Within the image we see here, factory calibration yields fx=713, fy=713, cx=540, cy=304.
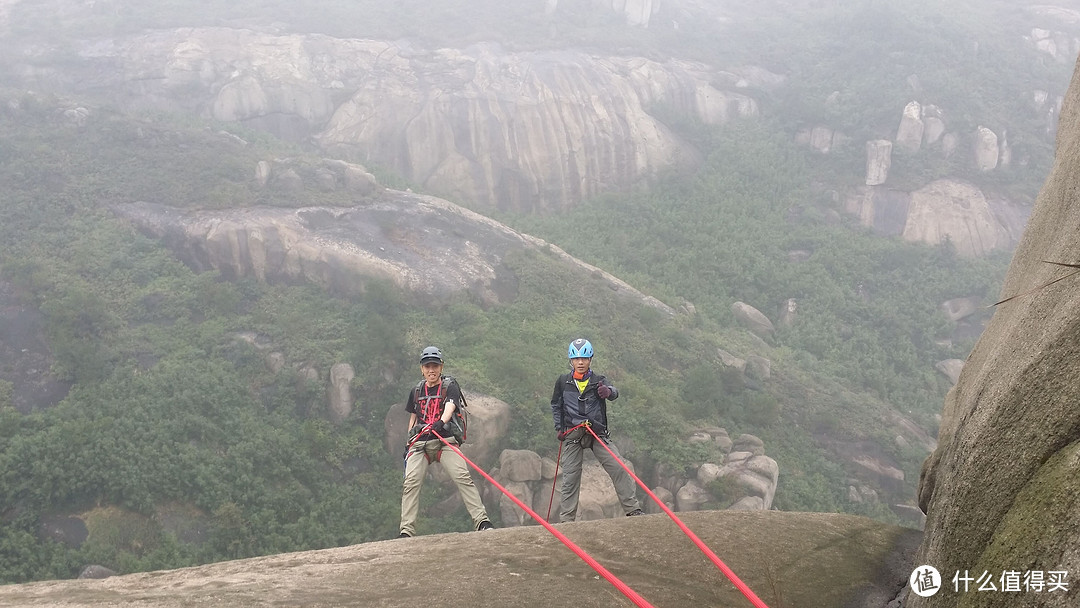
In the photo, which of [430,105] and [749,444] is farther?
[430,105]

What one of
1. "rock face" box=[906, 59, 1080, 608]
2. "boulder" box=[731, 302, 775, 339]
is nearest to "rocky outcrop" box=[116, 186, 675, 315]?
"boulder" box=[731, 302, 775, 339]

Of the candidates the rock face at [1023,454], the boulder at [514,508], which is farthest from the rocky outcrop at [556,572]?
the boulder at [514,508]

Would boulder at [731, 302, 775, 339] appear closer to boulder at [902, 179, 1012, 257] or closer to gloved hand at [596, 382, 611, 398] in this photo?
boulder at [902, 179, 1012, 257]

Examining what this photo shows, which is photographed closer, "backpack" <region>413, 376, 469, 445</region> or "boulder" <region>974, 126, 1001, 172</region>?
"backpack" <region>413, 376, 469, 445</region>

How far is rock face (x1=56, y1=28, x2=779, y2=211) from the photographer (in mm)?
31953

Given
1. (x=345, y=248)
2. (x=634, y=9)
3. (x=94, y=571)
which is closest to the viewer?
(x=94, y=571)

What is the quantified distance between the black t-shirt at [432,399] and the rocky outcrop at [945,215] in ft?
89.2

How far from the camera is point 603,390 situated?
7.23 m

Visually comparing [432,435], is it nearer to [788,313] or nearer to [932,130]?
[788,313]

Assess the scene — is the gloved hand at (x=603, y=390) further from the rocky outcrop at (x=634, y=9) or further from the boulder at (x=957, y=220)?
the rocky outcrop at (x=634, y=9)

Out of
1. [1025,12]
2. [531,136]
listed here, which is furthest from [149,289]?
[1025,12]

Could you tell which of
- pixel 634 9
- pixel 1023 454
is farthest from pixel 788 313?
pixel 634 9

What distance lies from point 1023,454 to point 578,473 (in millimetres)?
4967

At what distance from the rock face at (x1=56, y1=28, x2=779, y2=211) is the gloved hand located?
2488 centimetres
